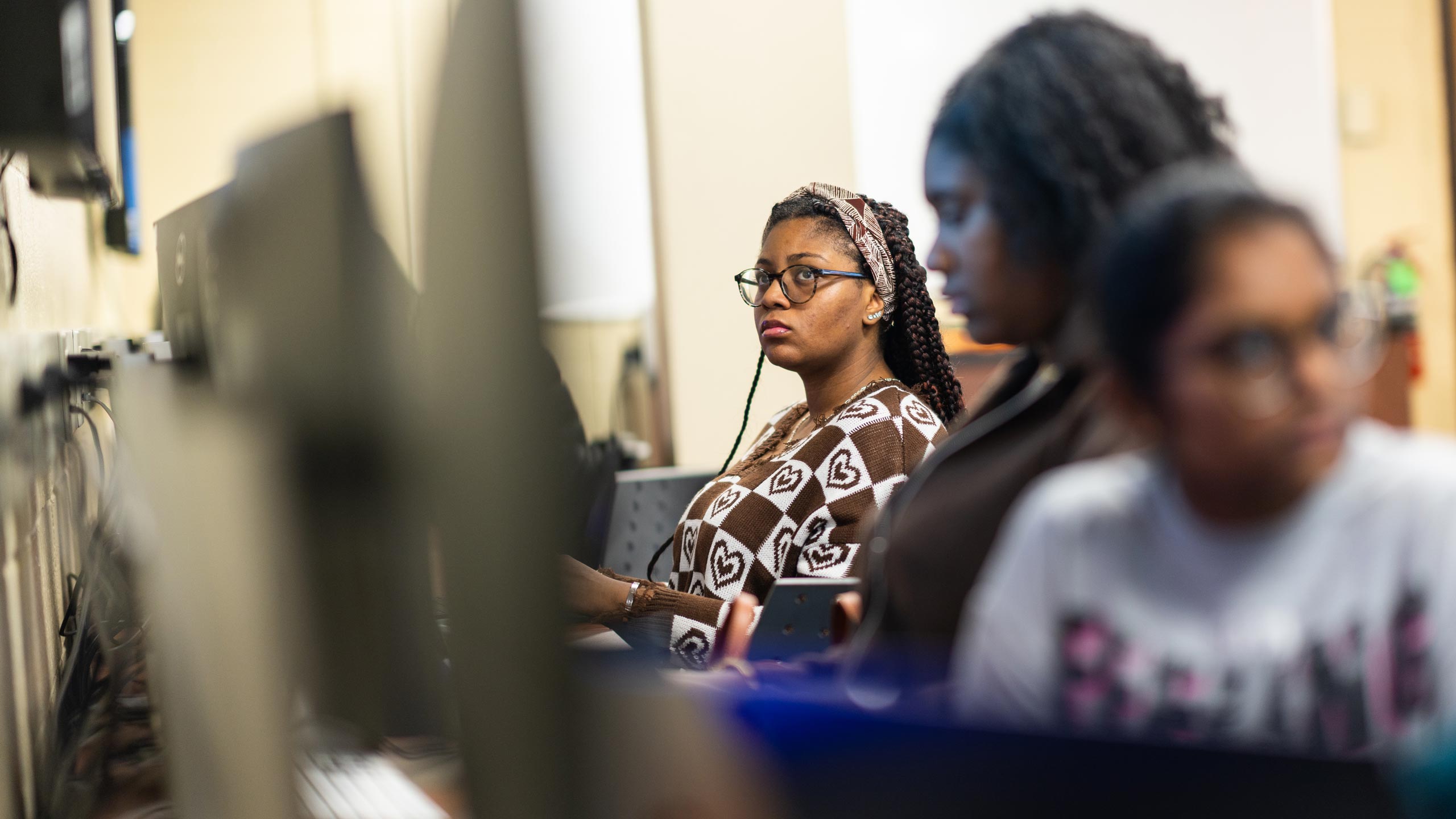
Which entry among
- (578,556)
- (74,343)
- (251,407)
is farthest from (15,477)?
(578,556)

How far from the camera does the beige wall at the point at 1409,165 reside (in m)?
0.41

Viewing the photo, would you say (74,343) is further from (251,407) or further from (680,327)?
(680,327)

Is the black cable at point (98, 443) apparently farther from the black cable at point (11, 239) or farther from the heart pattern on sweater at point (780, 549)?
the heart pattern on sweater at point (780, 549)

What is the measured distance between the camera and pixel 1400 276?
417 mm

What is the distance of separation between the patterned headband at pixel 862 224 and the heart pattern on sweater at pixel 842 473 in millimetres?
274

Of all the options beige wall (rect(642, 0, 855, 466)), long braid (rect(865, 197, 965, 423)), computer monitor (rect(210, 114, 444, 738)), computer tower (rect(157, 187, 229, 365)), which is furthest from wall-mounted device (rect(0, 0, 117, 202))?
long braid (rect(865, 197, 965, 423))

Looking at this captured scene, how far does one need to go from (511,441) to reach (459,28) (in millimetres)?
179

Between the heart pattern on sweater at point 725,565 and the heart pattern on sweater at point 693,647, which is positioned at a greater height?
the heart pattern on sweater at point 725,565

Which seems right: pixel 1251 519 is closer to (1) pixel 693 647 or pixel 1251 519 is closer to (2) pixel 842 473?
(1) pixel 693 647

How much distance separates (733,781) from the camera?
0.49 metres

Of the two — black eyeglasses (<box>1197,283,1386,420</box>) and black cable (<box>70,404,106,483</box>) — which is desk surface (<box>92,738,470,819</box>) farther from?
black cable (<box>70,404,106,483</box>)

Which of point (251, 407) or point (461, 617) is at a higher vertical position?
point (251, 407)

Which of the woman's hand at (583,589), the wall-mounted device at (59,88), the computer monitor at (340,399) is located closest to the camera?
the woman's hand at (583,589)

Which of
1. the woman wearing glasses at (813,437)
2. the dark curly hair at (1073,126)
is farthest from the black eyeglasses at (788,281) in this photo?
the dark curly hair at (1073,126)
